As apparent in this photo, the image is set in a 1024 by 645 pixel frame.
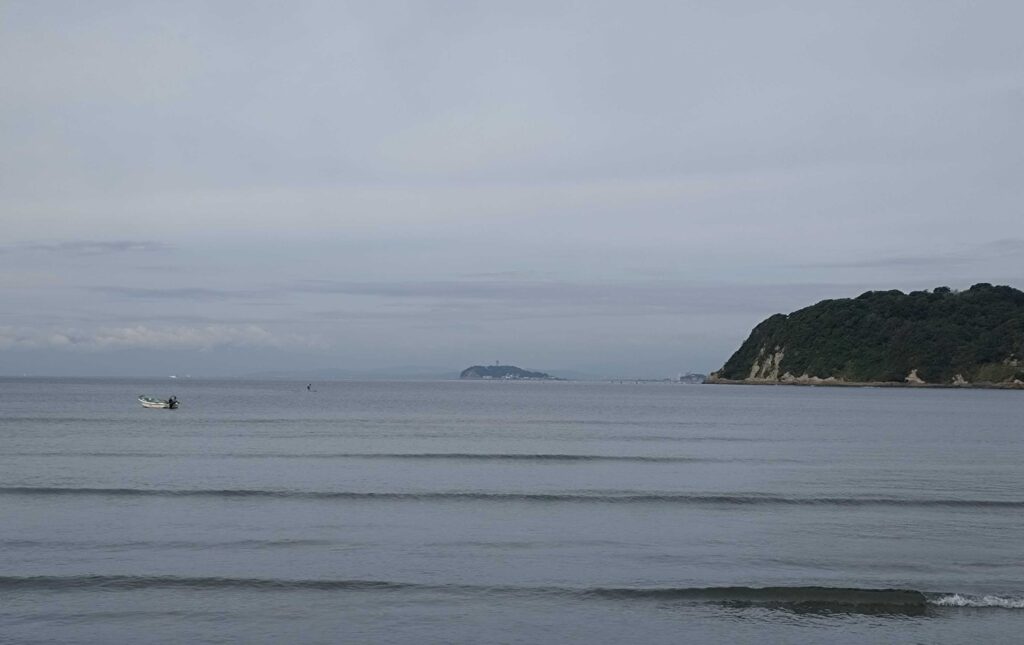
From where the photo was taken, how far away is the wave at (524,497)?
2952 cm

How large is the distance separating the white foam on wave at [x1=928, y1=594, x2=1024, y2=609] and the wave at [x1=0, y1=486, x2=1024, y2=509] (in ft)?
38.6

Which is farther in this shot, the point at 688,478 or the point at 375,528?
the point at 688,478

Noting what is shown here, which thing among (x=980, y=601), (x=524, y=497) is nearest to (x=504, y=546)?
(x=524, y=497)

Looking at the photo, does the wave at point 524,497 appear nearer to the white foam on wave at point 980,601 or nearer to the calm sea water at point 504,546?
the calm sea water at point 504,546

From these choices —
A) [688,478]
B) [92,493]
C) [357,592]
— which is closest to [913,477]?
[688,478]

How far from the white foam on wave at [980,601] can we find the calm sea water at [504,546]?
0.05 m

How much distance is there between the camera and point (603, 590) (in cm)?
1809

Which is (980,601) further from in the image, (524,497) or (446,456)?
(446,456)

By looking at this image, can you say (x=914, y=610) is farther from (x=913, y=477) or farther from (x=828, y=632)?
(x=913, y=477)

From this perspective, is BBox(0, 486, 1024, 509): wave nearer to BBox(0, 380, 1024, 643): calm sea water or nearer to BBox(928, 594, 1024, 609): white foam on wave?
BBox(0, 380, 1024, 643): calm sea water

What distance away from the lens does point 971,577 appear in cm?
1936

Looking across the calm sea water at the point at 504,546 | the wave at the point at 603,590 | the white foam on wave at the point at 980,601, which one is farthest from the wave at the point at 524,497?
the white foam on wave at the point at 980,601

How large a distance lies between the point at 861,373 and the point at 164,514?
18868 cm

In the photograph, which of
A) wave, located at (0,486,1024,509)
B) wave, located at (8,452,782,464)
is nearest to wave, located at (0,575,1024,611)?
wave, located at (0,486,1024,509)
